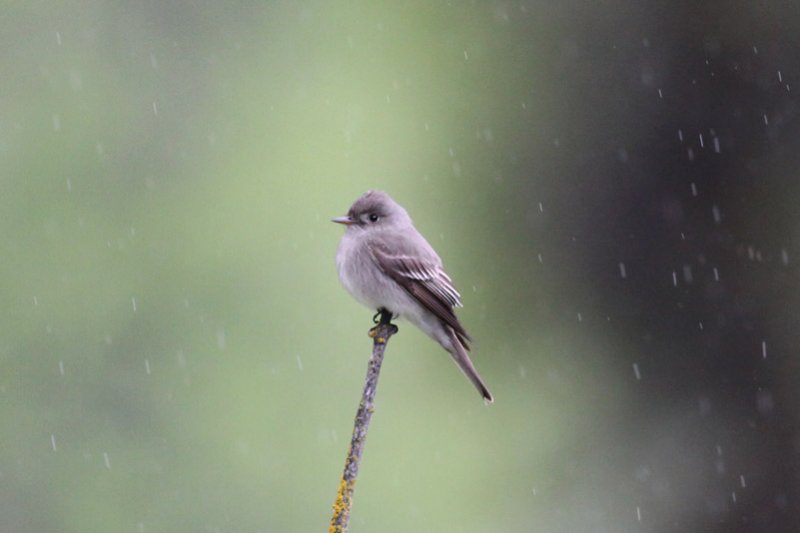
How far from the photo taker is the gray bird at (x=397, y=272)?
5.03m

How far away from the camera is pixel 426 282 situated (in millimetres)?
5148

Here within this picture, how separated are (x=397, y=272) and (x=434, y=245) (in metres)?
6.40

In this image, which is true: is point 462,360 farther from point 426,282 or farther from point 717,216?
point 717,216

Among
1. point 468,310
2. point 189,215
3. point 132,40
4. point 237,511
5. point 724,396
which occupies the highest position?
point 132,40

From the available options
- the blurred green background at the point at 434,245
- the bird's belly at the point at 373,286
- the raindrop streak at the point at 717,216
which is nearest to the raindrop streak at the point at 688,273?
the blurred green background at the point at 434,245

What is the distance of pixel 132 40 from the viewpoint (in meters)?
12.9

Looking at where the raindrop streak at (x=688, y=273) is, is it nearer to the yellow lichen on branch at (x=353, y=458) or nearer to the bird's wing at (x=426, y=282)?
the bird's wing at (x=426, y=282)

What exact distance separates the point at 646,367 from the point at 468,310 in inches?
67.2

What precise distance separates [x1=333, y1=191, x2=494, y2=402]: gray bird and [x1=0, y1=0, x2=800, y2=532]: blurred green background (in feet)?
17.2

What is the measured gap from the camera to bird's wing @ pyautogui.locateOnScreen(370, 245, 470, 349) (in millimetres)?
5008

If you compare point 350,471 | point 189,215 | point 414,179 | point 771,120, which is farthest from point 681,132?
point 350,471

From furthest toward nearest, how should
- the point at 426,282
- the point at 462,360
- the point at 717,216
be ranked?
the point at 717,216 → the point at 426,282 → the point at 462,360

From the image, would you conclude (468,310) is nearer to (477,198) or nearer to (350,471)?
(477,198)

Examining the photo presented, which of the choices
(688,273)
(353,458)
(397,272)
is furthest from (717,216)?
(353,458)
